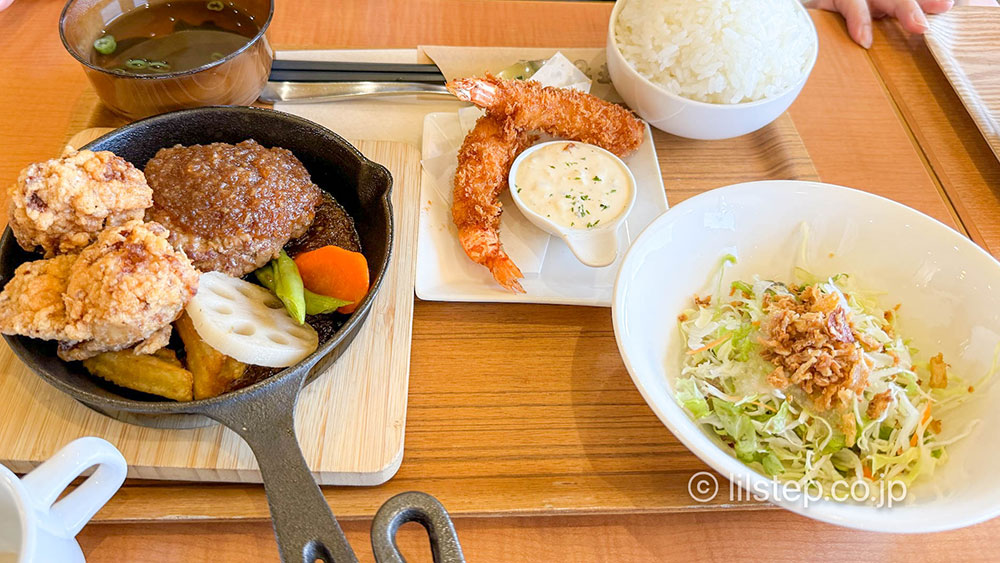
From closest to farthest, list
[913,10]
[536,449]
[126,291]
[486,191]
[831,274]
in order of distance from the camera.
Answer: [126,291], [536,449], [831,274], [486,191], [913,10]

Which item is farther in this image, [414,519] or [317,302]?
[317,302]

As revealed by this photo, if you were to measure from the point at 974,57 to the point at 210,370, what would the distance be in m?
2.54

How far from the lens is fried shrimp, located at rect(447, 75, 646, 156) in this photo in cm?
181

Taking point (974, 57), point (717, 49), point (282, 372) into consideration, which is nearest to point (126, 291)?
point (282, 372)

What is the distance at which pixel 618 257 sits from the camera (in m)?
1.68

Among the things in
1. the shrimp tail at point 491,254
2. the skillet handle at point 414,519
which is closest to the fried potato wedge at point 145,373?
the skillet handle at point 414,519

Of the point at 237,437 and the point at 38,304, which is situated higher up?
the point at 38,304

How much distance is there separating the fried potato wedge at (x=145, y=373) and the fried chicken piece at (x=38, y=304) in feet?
0.32

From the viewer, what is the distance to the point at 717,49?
5.99ft

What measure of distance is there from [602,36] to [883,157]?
1.00 m

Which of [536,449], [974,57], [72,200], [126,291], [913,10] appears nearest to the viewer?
[126,291]

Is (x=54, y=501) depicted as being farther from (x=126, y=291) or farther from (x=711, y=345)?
(x=711, y=345)

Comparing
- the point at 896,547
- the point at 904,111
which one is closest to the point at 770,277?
the point at 896,547

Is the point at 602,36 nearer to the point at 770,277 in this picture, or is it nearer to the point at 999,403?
the point at 770,277
